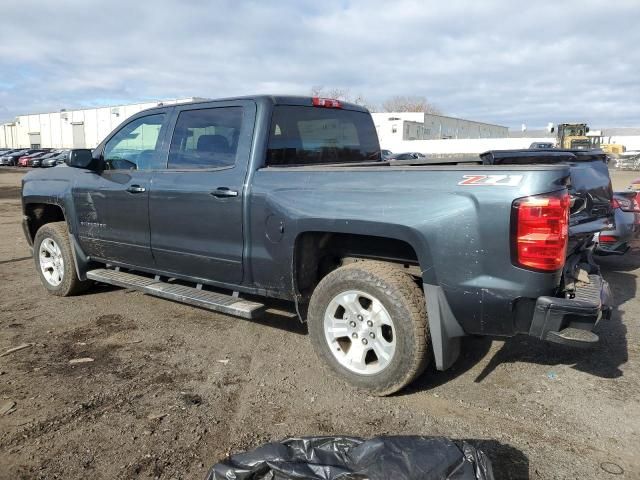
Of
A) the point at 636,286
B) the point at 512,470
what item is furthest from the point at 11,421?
the point at 636,286

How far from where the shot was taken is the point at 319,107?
454cm

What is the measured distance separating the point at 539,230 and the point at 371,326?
1219 mm

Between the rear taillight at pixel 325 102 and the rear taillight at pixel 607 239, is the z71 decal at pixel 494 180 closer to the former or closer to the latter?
the rear taillight at pixel 325 102

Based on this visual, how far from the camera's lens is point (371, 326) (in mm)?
3412

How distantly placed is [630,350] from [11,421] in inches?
176

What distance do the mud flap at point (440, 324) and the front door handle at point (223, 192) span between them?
1626 millimetres

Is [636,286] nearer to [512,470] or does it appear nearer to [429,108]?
[512,470]

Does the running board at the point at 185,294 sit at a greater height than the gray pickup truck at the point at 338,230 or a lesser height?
lesser

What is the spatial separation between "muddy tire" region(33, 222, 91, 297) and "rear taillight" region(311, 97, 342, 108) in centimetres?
306

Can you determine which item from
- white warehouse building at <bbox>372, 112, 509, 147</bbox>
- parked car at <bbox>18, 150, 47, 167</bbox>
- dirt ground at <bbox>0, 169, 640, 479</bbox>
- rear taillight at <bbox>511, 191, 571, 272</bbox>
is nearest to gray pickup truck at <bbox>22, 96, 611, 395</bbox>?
rear taillight at <bbox>511, 191, 571, 272</bbox>

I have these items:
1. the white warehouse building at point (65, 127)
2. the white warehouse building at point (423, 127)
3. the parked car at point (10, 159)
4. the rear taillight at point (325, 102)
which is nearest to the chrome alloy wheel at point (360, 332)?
the rear taillight at point (325, 102)

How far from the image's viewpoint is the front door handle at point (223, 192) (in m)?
3.91

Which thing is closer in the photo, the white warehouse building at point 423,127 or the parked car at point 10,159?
the parked car at point 10,159

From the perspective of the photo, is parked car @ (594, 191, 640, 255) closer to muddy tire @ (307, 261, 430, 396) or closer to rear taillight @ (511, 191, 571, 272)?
rear taillight @ (511, 191, 571, 272)
